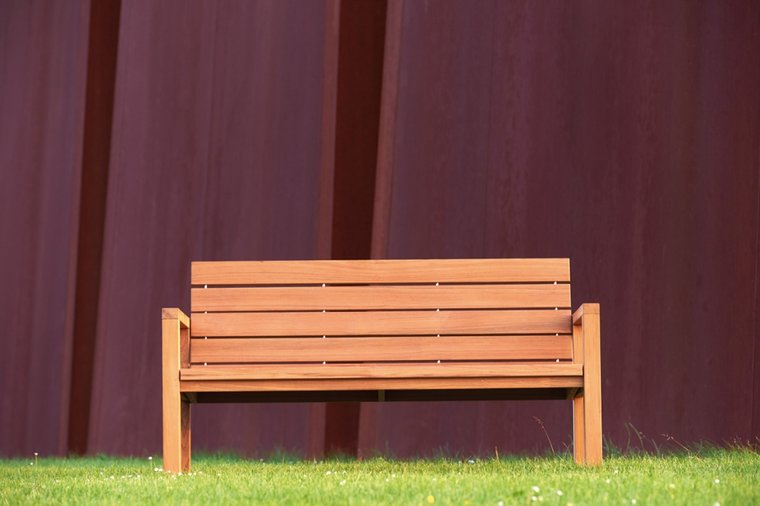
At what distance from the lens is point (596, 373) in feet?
15.9

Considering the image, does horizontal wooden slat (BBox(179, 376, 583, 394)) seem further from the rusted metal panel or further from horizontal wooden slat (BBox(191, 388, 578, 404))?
the rusted metal panel

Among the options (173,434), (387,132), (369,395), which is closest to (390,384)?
(369,395)

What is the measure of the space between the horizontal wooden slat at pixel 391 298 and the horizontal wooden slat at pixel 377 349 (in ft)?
0.50

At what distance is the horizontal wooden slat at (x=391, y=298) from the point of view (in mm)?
5246

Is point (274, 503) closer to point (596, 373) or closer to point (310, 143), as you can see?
point (596, 373)

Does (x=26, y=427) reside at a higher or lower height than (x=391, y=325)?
lower

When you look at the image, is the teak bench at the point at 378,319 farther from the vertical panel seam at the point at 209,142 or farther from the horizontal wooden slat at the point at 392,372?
the vertical panel seam at the point at 209,142

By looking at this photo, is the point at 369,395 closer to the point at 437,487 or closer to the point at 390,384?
the point at 390,384

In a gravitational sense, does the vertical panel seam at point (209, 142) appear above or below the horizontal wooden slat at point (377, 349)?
above

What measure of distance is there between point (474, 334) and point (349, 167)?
10.7 ft

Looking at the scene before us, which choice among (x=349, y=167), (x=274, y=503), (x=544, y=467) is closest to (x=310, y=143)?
(x=349, y=167)

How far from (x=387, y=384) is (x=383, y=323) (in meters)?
0.49

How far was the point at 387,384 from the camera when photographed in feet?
15.8

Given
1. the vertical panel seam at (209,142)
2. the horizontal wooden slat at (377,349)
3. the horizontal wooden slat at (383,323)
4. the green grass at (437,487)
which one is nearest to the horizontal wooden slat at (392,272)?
the horizontal wooden slat at (383,323)
